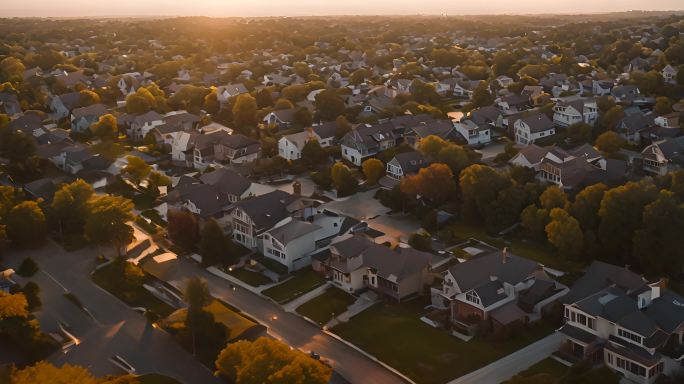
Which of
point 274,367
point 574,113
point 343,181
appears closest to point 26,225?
point 343,181

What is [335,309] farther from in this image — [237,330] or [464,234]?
[464,234]

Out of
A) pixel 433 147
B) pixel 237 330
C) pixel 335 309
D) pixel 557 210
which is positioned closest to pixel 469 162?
pixel 433 147

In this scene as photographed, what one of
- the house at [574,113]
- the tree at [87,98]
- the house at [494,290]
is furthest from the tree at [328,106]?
the house at [494,290]

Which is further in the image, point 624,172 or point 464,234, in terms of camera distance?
point 624,172

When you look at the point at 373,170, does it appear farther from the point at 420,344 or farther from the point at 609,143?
the point at 420,344

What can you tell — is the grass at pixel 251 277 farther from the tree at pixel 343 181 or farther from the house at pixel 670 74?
the house at pixel 670 74

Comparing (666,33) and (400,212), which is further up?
(666,33)
